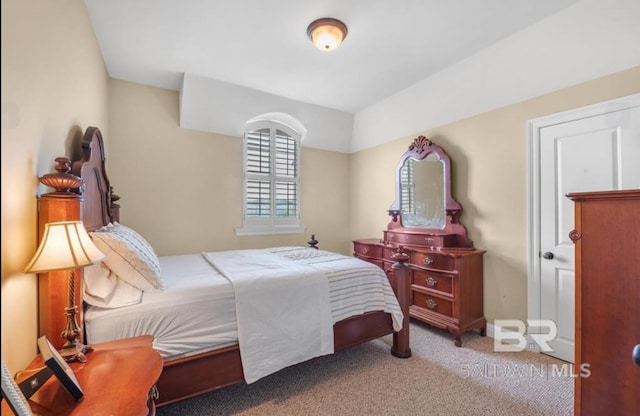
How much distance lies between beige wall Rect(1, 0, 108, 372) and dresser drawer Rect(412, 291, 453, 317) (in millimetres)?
2821

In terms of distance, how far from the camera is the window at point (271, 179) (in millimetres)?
3980

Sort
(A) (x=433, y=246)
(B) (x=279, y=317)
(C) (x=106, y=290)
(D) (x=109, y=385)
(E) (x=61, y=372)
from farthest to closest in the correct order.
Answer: (A) (x=433, y=246) < (B) (x=279, y=317) < (C) (x=106, y=290) < (D) (x=109, y=385) < (E) (x=61, y=372)

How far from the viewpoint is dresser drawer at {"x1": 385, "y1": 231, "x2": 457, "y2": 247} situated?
302 cm

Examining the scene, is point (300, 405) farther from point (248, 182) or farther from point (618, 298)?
point (248, 182)

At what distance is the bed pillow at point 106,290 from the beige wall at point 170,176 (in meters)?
1.91

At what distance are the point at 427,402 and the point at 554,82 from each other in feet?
8.64

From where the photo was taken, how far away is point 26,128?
3.94 feet

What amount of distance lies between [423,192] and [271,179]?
6.70 ft

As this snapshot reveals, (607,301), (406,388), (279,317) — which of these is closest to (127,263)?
(279,317)

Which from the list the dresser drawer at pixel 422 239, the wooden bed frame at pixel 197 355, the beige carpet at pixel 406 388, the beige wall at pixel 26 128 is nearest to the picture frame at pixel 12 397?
the beige wall at pixel 26 128

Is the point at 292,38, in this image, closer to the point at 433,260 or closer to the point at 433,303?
the point at 433,260

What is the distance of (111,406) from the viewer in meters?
0.95

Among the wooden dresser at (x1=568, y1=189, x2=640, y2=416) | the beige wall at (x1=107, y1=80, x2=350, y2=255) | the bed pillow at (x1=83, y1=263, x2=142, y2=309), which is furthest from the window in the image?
the wooden dresser at (x1=568, y1=189, x2=640, y2=416)

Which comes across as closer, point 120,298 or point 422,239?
point 120,298
